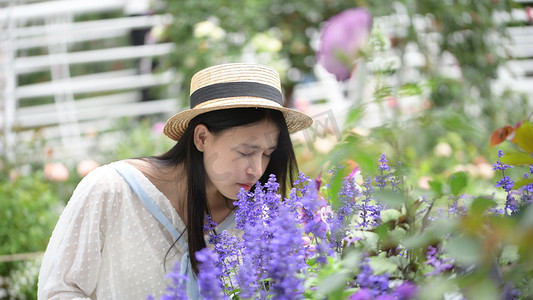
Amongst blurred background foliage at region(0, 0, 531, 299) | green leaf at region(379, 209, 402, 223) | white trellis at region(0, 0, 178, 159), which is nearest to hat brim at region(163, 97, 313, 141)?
green leaf at region(379, 209, 402, 223)

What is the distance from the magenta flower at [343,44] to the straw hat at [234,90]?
17cm

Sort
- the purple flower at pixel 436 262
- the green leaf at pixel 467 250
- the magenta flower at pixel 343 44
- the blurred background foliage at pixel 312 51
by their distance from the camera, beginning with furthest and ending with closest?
the blurred background foliage at pixel 312 51, the magenta flower at pixel 343 44, the purple flower at pixel 436 262, the green leaf at pixel 467 250

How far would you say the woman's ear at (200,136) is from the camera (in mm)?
1727

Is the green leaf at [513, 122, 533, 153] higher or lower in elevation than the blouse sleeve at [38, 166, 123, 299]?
higher

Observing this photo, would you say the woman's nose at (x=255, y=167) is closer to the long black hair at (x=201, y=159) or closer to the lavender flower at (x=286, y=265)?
the long black hair at (x=201, y=159)

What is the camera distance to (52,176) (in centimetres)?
410

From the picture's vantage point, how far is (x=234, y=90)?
1.65m

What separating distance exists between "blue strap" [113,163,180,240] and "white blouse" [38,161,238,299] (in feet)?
0.05

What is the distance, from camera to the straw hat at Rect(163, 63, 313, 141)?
63.9 inches

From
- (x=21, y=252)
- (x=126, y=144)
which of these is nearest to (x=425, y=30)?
(x=126, y=144)

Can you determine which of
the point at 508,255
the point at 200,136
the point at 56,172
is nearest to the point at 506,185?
the point at 508,255

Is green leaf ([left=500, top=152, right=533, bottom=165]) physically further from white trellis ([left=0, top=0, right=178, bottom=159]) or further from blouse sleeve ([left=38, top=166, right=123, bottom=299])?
white trellis ([left=0, top=0, right=178, bottom=159])

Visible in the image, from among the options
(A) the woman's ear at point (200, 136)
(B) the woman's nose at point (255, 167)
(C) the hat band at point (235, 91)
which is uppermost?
(C) the hat band at point (235, 91)

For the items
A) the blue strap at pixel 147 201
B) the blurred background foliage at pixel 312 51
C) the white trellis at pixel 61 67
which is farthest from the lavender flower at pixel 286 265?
the white trellis at pixel 61 67
